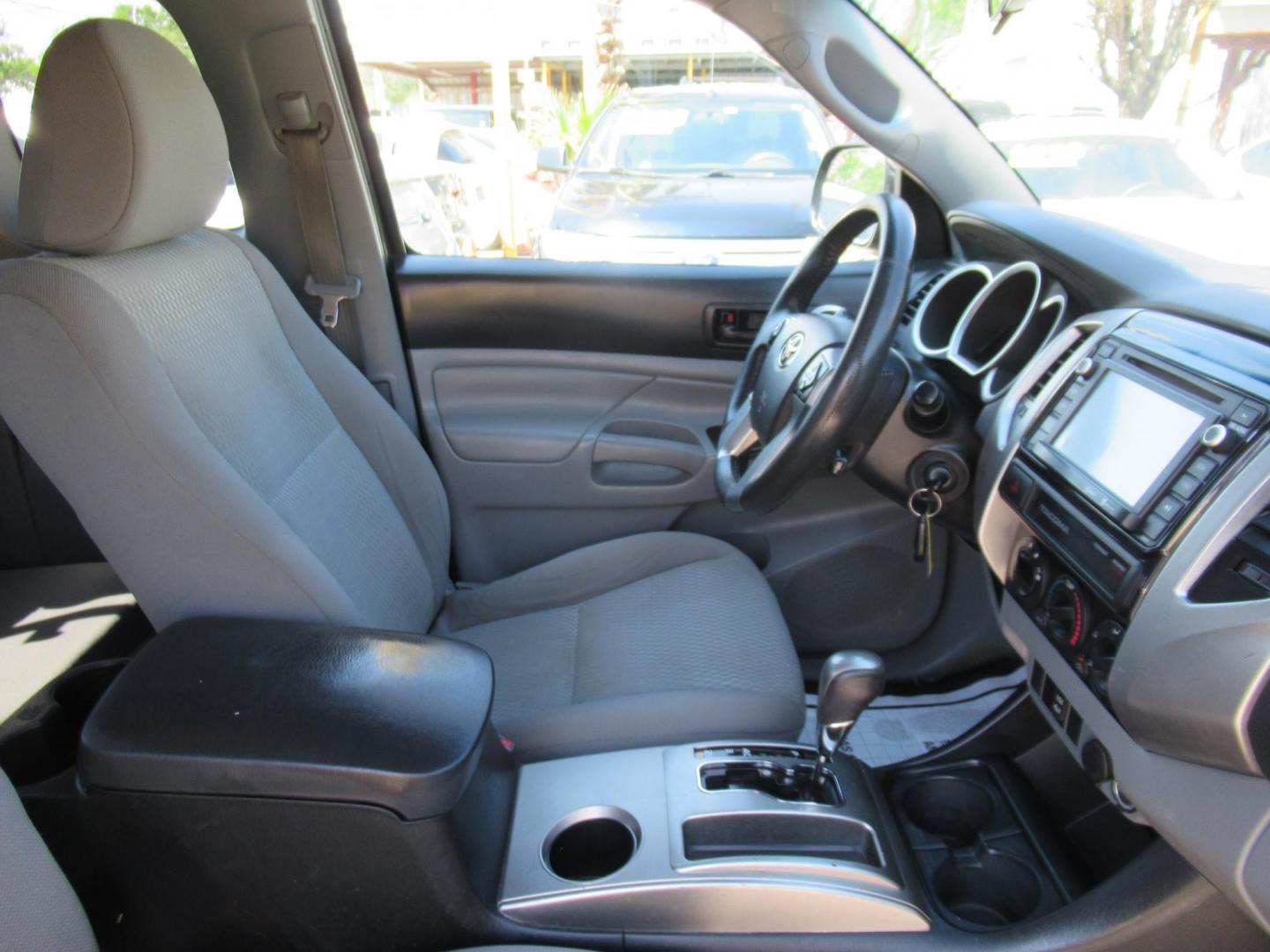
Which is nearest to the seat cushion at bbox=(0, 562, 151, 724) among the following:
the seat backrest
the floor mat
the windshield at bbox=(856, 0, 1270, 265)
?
the seat backrest

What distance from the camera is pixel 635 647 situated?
55.3 inches

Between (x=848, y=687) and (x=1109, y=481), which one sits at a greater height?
(x=1109, y=481)

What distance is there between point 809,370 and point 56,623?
1160 millimetres

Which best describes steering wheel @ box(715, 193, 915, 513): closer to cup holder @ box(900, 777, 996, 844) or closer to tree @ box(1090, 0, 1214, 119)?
cup holder @ box(900, 777, 996, 844)

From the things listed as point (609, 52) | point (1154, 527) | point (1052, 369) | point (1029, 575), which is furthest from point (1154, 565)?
point (609, 52)

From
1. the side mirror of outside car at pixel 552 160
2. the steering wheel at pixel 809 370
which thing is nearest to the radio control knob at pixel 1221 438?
the steering wheel at pixel 809 370

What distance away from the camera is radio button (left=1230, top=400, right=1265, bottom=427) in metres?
0.81

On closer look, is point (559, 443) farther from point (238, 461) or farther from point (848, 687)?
point (848, 687)

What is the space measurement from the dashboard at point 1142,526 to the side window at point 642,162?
76 centimetres

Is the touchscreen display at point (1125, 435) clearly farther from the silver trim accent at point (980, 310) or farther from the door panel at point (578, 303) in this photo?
the door panel at point (578, 303)

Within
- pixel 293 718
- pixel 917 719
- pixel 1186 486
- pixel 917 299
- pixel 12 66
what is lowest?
pixel 917 719

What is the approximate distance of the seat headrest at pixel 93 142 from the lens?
3.57 ft

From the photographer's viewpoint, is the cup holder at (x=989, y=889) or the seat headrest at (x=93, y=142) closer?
the seat headrest at (x=93, y=142)

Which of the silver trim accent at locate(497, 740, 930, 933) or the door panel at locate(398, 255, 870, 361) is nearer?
the silver trim accent at locate(497, 740, 930, 933)
